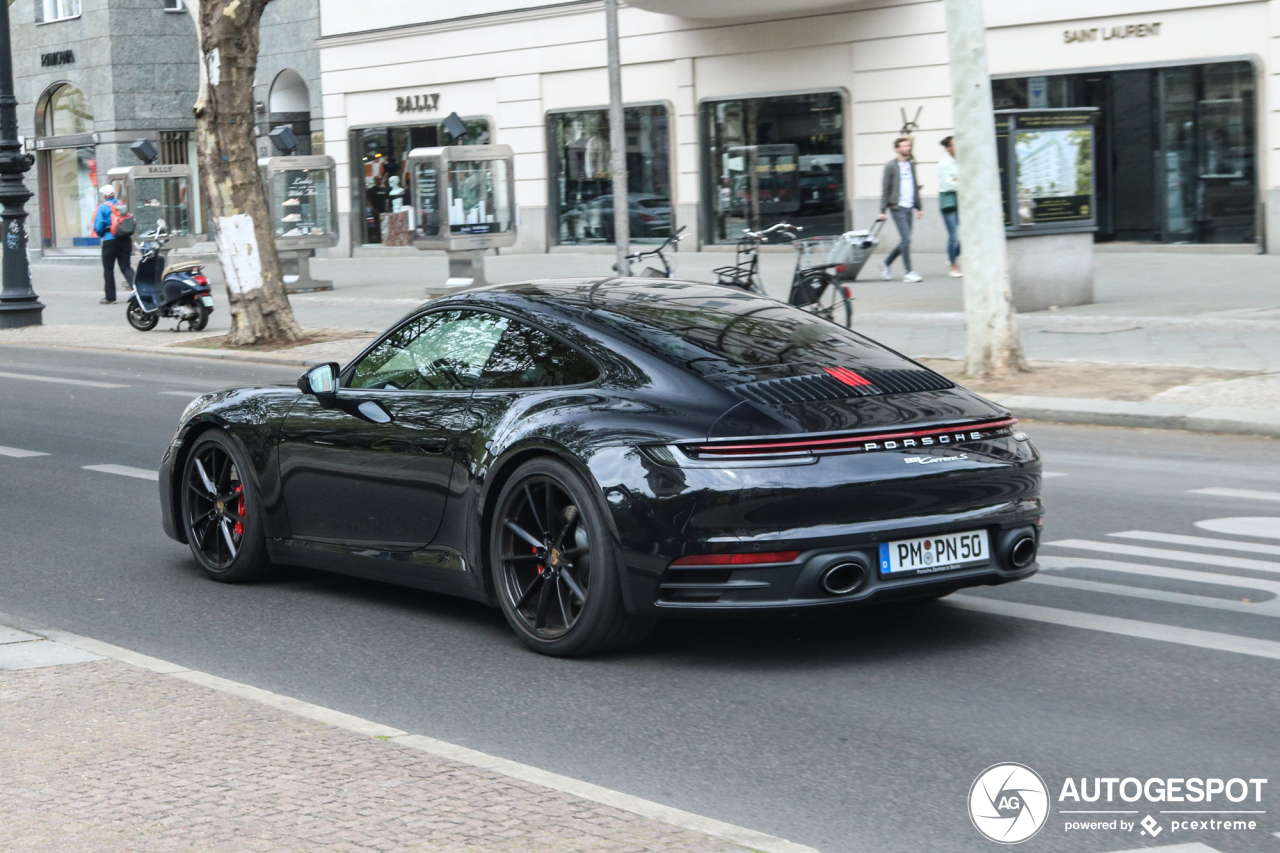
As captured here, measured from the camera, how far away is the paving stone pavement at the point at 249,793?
387 centimetres

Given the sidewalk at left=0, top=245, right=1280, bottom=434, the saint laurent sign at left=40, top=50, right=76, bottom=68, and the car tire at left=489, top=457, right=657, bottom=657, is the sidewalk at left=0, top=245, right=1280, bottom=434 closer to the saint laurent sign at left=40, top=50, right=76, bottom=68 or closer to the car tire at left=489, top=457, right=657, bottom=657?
the car tire at left=489, top=457, right=657, bottom=657

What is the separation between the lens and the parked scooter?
2175 cm

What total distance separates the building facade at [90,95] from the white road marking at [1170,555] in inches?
1519

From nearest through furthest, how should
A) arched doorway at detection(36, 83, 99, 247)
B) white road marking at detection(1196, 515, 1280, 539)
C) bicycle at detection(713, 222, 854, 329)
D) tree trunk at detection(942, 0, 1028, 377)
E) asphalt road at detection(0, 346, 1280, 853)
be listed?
asphalt road at detection(0, 346, 1280, 853)
white road marking at detection(1196, 515, 1280, 539)
tree trunk at detection(942, 0, 1028, 377)
bicycle at detection(713, 222, 854, 329)
arched doorway at detection(36, 83, 99, 247)

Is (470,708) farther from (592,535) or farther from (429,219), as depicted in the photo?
(429,219)

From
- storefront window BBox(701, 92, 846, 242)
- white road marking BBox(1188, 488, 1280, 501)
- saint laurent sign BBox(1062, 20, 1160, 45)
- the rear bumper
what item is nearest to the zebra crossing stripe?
white road marking BBox(1188, 488, 1280, 501)

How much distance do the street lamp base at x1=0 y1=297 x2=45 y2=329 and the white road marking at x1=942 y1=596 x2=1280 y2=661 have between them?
20.3 m

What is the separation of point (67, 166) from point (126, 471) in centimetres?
3809

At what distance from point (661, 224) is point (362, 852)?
27836 millimetres

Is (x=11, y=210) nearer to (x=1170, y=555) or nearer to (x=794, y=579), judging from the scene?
(x=1170, y=555)

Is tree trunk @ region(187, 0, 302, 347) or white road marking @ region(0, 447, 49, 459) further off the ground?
tree trunk @ region(187, 0, 302, 347)

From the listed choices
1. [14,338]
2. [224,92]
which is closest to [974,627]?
[224,92]

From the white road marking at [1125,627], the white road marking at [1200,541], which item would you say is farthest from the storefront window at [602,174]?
the white road marking at [1125,627]

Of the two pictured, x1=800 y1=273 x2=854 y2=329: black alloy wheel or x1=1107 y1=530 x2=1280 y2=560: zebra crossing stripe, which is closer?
x1=1107 y1=530 x2=1280 y2=560: zebra crossing stripe
